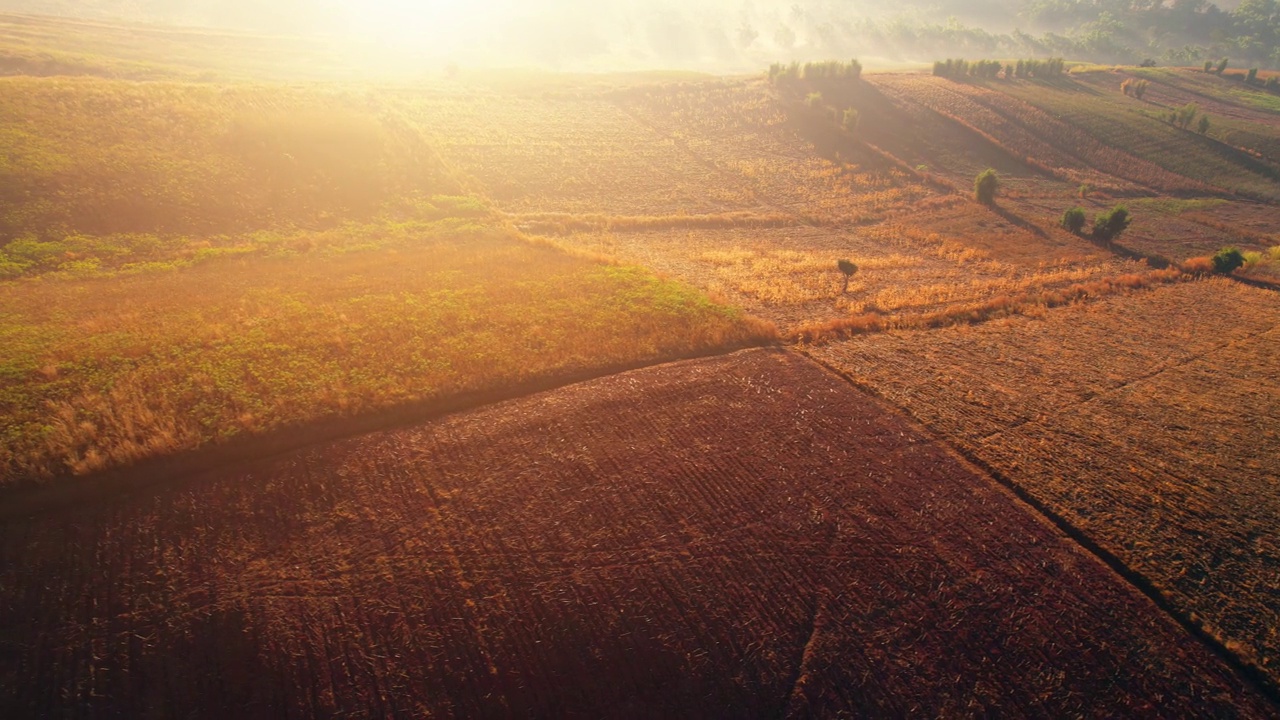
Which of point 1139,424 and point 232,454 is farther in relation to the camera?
point 1139,424

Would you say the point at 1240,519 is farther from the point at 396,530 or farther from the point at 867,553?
the point at 396,530

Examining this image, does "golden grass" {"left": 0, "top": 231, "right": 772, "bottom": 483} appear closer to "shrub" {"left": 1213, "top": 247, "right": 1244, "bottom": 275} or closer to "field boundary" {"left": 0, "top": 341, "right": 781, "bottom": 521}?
"field boundary" {"left": 0, "top": 341, "right": 781, "bottom": 521}

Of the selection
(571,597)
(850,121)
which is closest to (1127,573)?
(571,597)

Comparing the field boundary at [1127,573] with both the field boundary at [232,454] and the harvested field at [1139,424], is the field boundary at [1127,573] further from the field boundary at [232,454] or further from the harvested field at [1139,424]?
the field boundary at [232,454]

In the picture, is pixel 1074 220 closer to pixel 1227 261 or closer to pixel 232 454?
pixel 1227 261

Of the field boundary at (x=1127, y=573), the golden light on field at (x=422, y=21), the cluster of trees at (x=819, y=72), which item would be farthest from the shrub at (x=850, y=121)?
the golden light on field at (x=422, y=21)

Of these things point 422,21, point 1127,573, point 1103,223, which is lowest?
point 1127,573

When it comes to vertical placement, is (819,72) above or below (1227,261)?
above
